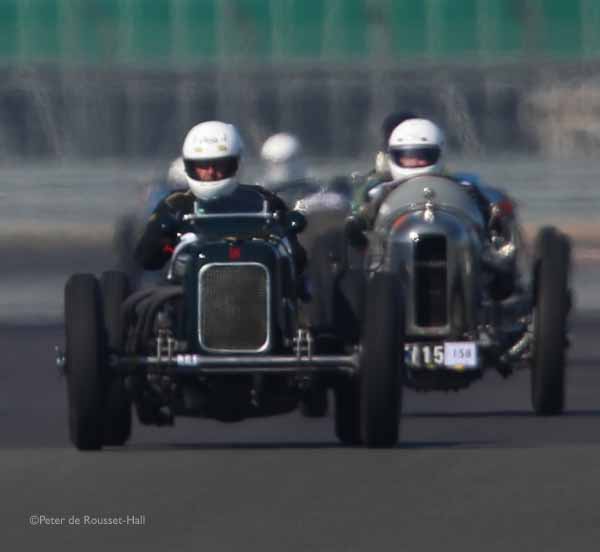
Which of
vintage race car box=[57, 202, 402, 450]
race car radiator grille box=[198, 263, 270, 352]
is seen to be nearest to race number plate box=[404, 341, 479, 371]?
vintage race car box=[57, 202, 402, 450]

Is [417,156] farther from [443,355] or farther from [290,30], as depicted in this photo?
[290,30]

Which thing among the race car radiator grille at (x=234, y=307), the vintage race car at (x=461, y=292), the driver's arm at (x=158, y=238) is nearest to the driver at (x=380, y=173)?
the vintage race car at (x=461, y=292)

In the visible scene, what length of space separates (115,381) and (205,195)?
1.20 meters

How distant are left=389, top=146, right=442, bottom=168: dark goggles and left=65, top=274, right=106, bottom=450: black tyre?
11.9ft

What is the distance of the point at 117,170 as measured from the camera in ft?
117

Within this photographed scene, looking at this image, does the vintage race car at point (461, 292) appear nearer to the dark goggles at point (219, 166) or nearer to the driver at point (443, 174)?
the driver at point (443, 174)

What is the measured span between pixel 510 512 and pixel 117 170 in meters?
27.2

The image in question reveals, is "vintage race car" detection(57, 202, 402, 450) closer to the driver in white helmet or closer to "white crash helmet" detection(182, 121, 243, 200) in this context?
"white crash helmet" detection(182, 121, 243, 200)

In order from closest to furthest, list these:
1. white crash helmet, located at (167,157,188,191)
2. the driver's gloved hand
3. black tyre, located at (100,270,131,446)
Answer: black tyre, located at (100,270,131,446), the driver's gloved hand, white crash helmet, located at (167,157,188,191)

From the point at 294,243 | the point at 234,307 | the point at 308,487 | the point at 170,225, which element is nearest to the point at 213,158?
the point at 170,225

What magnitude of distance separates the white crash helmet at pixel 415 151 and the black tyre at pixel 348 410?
284cm

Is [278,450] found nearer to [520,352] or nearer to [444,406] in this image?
[520,352]

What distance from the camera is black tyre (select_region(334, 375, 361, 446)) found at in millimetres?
11320

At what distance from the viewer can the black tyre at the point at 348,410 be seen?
1132cm
